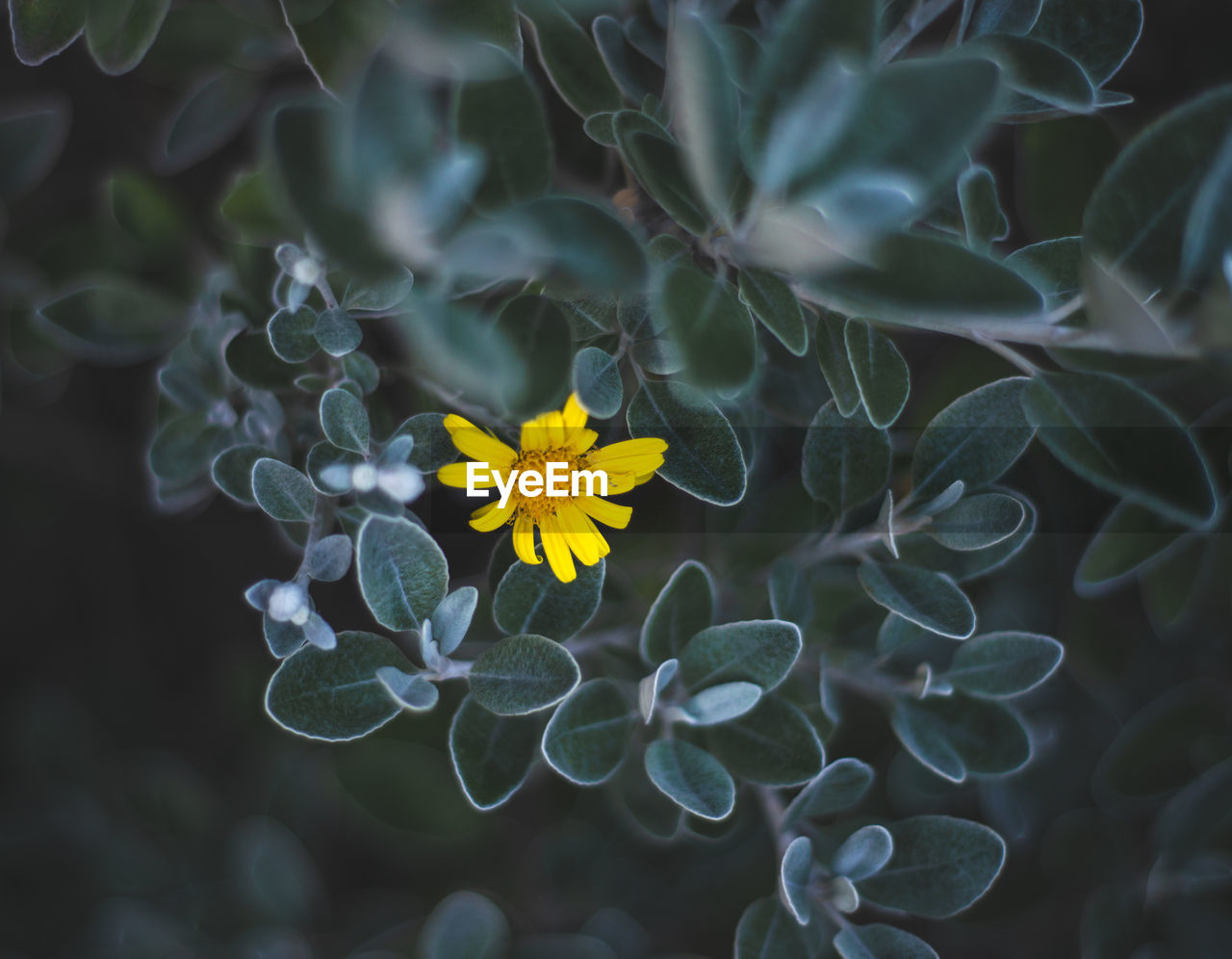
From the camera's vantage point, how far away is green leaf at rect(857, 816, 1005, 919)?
3.37ft

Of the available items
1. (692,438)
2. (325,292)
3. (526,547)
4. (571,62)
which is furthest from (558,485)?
(571,62)

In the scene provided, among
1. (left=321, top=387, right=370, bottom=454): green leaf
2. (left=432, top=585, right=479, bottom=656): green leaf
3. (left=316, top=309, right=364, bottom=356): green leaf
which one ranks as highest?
(left=316, top=309, right=364, bottom=356): green leaf

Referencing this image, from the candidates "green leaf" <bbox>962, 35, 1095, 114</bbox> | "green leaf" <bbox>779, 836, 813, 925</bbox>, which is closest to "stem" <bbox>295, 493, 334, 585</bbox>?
"green leaf" <bbox>779, 836, 813, 925</bbox>

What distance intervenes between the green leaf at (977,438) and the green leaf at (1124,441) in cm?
15

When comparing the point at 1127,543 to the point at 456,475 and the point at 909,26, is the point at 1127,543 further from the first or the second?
the point at 456,475

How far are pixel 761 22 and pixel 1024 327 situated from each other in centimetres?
56

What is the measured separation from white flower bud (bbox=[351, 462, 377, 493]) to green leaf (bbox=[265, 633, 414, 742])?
0.18 meters

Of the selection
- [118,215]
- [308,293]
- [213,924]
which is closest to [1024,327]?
[308,293]

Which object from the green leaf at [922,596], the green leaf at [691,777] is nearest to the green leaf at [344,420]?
the green leaf at [691,777]

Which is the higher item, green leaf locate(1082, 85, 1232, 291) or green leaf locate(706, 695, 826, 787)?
green leaf locate(1082, 85, 1232, 291)

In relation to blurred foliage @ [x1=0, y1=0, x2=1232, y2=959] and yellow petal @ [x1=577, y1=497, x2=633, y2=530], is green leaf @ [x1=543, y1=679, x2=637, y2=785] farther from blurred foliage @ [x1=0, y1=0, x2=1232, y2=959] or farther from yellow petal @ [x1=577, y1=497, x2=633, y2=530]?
yellow petal @ [x1=577, y1=497, x2=633, y2=530]

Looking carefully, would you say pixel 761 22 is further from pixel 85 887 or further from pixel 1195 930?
pixel 85 887

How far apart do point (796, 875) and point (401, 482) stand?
57cm

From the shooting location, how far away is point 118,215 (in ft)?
4.38
